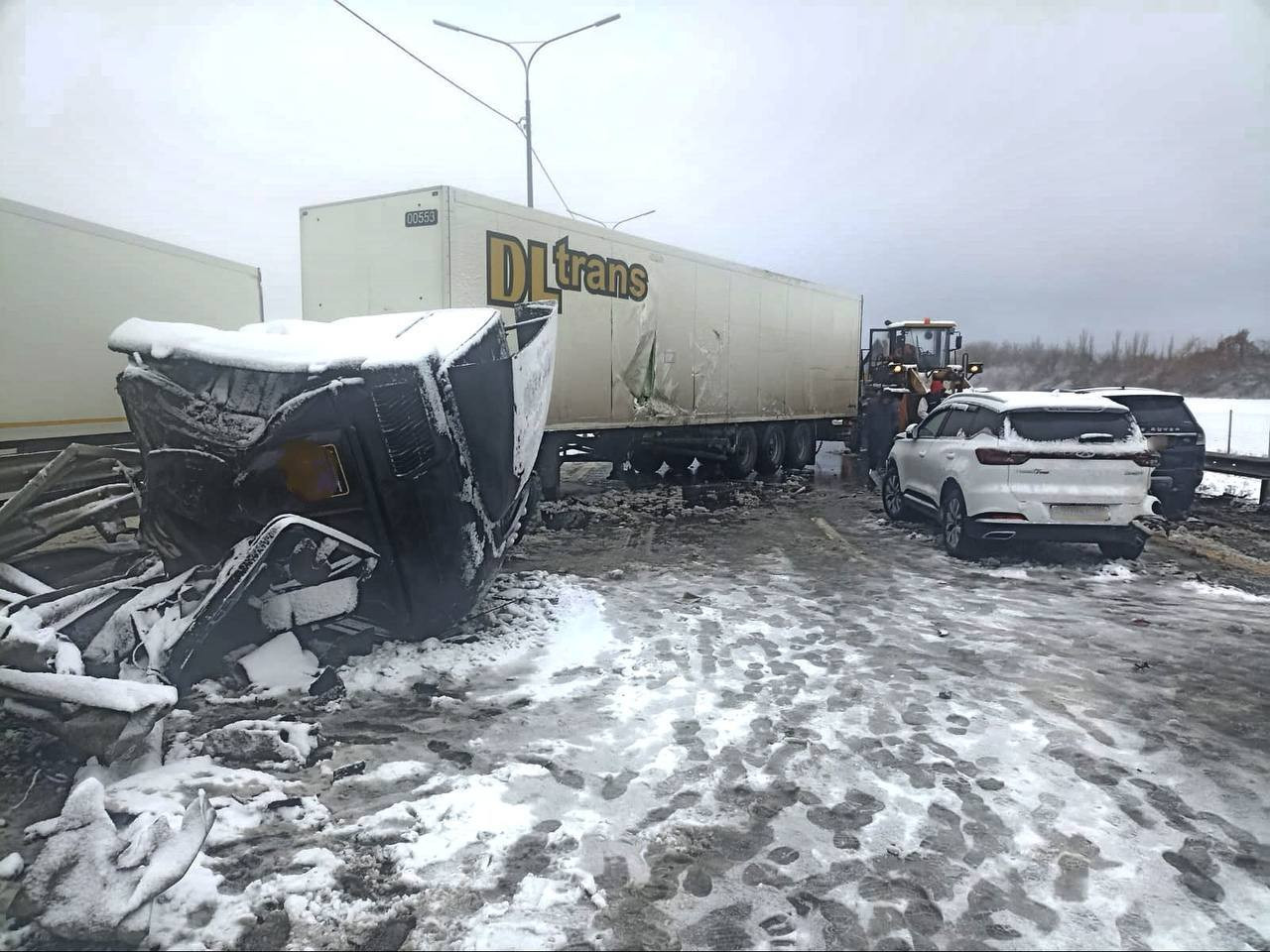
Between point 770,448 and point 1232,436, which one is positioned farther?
point 1232,436

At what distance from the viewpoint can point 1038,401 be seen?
752 cm

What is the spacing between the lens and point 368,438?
12.9ft

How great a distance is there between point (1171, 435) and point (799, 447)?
7536 mm

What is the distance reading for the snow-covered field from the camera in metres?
13.9

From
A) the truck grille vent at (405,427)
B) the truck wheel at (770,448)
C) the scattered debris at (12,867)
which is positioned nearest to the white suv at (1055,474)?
the truck grille vent at (405,427)

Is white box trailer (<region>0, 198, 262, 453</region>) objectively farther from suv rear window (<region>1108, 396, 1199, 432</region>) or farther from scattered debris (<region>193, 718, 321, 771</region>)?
suv rear window (<region>1108, 396, 1199, 432</region>)

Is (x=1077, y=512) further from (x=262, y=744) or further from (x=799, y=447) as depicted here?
(x=799, y=447)

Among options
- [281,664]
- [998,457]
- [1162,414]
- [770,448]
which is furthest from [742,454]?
[281,664]

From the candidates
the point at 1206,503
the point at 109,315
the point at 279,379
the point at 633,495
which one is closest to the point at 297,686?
the point at 279,379

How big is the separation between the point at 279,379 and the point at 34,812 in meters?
2.09

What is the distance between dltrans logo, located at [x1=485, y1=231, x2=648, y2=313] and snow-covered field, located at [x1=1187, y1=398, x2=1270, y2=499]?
25.6ft

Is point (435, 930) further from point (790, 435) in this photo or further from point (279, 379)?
point (790, 435)

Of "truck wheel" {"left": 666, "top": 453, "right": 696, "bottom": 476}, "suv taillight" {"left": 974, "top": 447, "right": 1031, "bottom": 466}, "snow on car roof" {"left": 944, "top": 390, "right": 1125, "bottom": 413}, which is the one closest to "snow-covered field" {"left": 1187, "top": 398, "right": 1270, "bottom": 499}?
"snow on car roof" {"left": 944, "top": 390, "right": 1125, "bottom": 413}

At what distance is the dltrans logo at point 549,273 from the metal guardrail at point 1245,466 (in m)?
8.58
